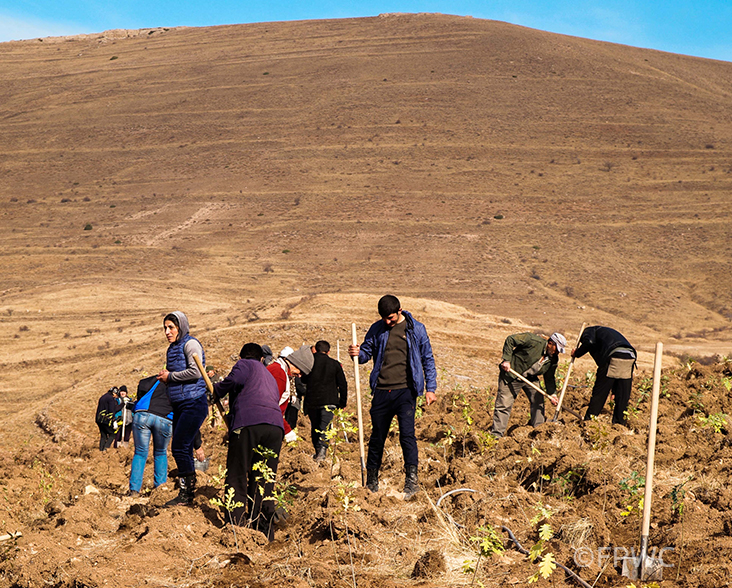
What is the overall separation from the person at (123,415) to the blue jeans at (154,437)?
1747 millimetres

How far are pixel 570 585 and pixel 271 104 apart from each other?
177ft

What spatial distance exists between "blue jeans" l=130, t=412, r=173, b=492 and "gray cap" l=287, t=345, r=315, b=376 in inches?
65.9

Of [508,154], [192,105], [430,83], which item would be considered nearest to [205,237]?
[508,154]

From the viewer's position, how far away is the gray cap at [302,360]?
7.43 metres

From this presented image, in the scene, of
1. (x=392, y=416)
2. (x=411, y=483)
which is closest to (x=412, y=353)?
(x=392, y=416)

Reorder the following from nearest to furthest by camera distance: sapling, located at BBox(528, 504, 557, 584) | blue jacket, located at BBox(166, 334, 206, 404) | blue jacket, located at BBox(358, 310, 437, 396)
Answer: sapling, located at BBox(528, 504, 557, 584)
blue jacket, located at BBox(358, 310, 437, 396)
blue jacket, located at BBox(166, 334, 206, 404)

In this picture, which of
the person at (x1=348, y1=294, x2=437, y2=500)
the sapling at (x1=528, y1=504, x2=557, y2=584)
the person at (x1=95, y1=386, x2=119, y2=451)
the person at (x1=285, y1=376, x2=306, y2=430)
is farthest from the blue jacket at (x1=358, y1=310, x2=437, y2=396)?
the person at (x1=95, y1=386, x2=119, y2=451)

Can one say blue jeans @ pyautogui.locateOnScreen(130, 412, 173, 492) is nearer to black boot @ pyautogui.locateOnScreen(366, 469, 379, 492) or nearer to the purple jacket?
the purple jacket

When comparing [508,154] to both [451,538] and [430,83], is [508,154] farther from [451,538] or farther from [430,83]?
[451,538]

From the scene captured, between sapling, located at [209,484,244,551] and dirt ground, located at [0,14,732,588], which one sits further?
dirt ground, located at [0,14,732,588]

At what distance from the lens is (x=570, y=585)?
3889mm

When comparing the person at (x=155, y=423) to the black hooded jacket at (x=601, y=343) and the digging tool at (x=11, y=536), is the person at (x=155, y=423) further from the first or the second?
the black hooded jacket at (x=601, y=343)

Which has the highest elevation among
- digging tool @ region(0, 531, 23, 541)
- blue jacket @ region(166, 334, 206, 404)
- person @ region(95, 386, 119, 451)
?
blue jacket @ region(166, 334, 206, 404)

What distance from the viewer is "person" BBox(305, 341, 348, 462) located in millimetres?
7383
